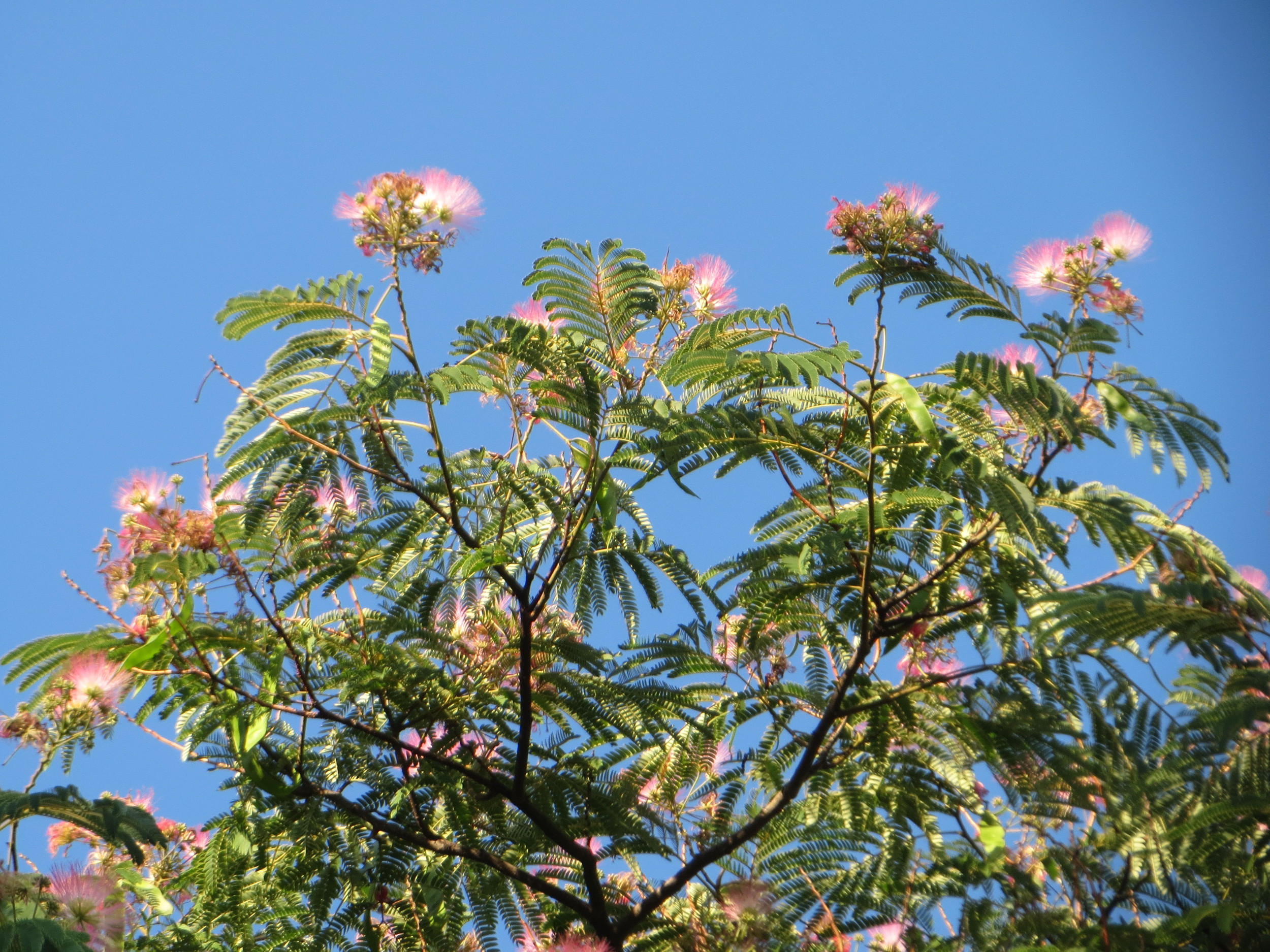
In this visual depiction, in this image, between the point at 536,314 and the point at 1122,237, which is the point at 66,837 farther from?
the point at 1122,237

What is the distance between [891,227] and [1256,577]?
1740 millimetres

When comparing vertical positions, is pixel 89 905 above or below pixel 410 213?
below

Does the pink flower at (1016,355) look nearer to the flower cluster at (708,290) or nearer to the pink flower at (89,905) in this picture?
the flower cluster at (708,290)

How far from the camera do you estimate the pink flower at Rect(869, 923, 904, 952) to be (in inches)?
143

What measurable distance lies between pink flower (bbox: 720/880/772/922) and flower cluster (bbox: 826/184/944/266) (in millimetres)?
2083

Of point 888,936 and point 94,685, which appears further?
point 888,936

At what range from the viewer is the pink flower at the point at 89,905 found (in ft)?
11.0

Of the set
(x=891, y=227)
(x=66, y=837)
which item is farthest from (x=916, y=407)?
(x=66, y=837)

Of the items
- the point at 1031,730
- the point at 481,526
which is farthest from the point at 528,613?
the point at 1031,730

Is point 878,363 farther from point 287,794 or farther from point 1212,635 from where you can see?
point 287,794

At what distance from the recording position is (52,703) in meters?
3.04

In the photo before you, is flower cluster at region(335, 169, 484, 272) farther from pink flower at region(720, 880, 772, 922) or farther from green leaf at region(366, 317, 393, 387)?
pink flower at region(720, 880, 772, 922)

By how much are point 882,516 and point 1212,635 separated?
2.93 ft

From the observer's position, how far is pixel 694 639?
3.71 m
